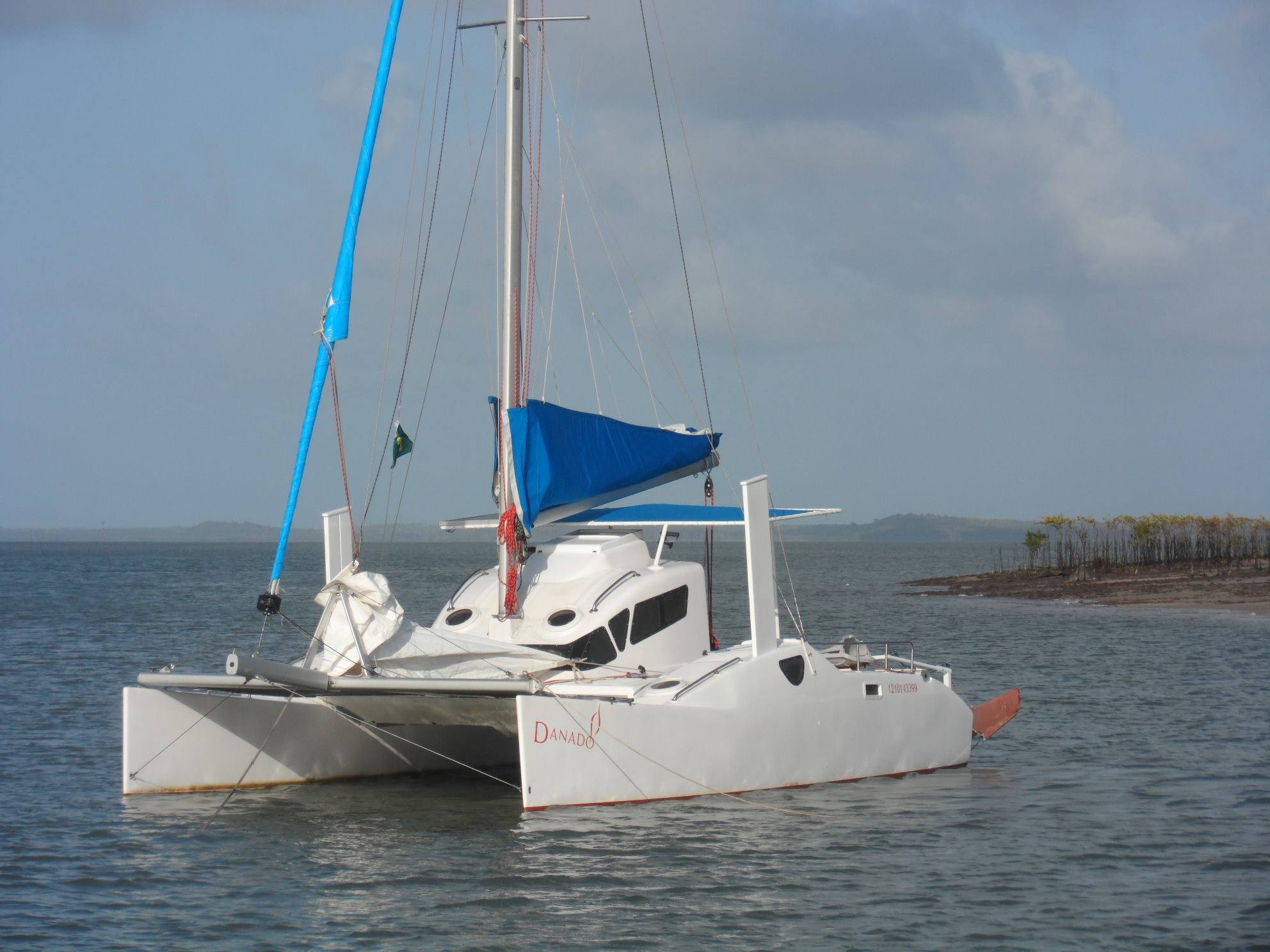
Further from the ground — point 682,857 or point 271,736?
point 271,736

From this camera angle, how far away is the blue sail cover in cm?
1380

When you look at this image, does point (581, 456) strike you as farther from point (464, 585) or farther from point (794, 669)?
point (794, 669)

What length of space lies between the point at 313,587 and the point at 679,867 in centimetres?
6274

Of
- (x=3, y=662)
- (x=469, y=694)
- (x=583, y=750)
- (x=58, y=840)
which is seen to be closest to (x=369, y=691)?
(x=469, y=694)

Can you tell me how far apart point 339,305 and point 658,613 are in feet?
15.5

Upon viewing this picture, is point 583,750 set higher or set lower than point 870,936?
higher

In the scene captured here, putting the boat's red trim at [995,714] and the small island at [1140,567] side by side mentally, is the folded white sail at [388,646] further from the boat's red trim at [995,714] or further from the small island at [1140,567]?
the small island at [1140,567]

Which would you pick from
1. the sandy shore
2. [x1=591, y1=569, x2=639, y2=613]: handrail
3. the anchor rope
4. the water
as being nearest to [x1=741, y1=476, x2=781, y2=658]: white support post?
[x1=591, y1=569, x2=639, y2=613]: handrail

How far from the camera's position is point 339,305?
41.4 ft

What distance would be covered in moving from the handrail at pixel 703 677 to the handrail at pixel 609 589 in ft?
5.30

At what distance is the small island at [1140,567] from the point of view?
51.9 m

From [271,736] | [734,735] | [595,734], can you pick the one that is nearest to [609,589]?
[734,735]

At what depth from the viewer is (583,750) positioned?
11961mm

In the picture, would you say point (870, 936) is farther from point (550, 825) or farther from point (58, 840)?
point (58, 840)
